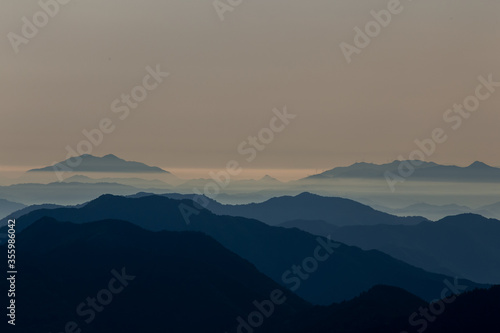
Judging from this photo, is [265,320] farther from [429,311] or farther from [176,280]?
[429,311]

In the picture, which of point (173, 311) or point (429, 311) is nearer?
point (429, 311)

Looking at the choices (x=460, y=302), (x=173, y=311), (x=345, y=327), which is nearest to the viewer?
(x=460, y=302)

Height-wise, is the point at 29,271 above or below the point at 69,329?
above

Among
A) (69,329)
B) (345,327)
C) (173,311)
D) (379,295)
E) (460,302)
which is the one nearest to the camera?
(460,302)

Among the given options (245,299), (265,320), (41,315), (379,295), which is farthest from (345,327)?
(41,315)

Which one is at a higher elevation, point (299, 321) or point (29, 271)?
point (29, 271)

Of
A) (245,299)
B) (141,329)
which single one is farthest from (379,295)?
(141,329)

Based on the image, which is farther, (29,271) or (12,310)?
(29,271)

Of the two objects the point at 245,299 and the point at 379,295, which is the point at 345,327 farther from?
the point at 245,299

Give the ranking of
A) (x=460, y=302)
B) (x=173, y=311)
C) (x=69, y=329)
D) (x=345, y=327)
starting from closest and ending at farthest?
1. (x=460, y=302)
2. (x=345, y=327)
3. (x=69, y=329)
4. (x=173, y=311)
